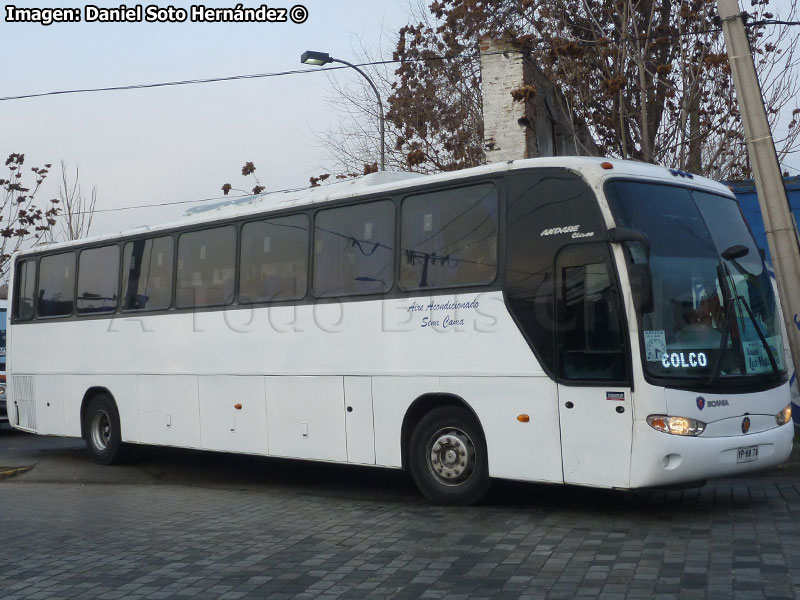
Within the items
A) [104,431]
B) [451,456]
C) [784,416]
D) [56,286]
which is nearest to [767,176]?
[784,416]

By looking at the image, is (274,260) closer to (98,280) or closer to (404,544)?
(98,280)

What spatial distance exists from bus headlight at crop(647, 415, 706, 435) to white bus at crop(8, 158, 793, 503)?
0.02 m

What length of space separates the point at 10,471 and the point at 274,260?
197 inches

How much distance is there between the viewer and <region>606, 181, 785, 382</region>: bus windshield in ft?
28.9

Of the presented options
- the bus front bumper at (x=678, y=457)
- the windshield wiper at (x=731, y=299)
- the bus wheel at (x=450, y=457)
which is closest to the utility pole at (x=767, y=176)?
the windshield wiper at (x=731, y=299)

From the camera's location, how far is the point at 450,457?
33.4 ft

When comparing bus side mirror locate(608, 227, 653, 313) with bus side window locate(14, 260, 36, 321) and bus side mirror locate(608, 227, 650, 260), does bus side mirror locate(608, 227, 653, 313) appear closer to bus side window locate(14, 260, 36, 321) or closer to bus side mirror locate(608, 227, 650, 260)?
bus side mirror locate(608, 227, 650, 260)

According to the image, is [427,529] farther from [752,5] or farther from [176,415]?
[752,5]

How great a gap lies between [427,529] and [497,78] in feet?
36.8

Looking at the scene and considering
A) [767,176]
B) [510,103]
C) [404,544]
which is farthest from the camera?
[510,103]

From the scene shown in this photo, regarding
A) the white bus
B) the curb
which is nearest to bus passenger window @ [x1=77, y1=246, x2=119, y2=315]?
the white bus

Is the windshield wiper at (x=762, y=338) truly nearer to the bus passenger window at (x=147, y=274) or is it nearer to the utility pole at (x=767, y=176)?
the utility pole at (x=767, y=176)

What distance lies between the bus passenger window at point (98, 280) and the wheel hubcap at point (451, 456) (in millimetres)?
6217

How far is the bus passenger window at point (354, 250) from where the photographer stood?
35.5ft
